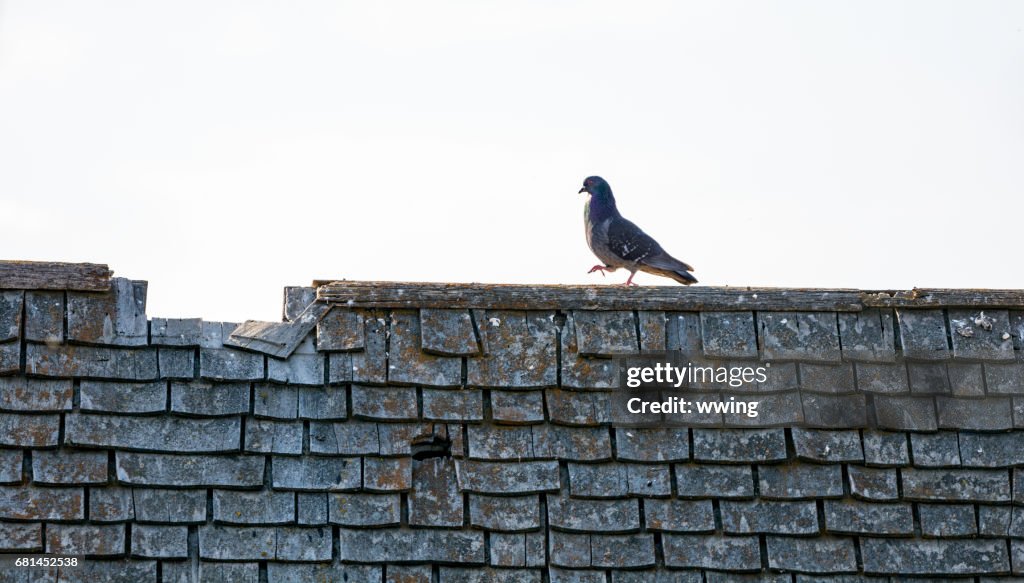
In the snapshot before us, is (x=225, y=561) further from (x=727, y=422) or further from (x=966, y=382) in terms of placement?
(x=966, y=382)

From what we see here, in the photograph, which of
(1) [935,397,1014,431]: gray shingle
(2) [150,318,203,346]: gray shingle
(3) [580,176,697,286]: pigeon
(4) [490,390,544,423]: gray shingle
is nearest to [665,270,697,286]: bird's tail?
(3) [580,176,697,286]: pigeon

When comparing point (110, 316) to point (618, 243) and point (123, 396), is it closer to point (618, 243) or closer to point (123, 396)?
point (123, 396)

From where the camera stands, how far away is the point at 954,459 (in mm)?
4637

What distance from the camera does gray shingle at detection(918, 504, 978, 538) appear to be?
455 cm

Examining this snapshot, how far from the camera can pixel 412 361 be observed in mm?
4551

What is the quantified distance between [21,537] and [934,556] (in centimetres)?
311

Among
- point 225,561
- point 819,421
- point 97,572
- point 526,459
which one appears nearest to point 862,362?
point 819,421

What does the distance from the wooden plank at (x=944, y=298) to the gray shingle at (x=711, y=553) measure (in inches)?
40.5

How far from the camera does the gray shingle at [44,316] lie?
14.6ft

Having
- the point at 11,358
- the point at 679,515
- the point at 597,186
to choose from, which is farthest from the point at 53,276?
the point at 597,186

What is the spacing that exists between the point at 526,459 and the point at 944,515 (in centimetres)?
149

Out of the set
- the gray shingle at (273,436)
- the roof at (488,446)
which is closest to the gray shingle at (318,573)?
the roof at (488,446)

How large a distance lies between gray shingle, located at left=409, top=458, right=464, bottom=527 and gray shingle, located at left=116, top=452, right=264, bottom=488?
53 cm

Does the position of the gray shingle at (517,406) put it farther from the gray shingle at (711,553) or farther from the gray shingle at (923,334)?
the gray shingle at (923,334)
